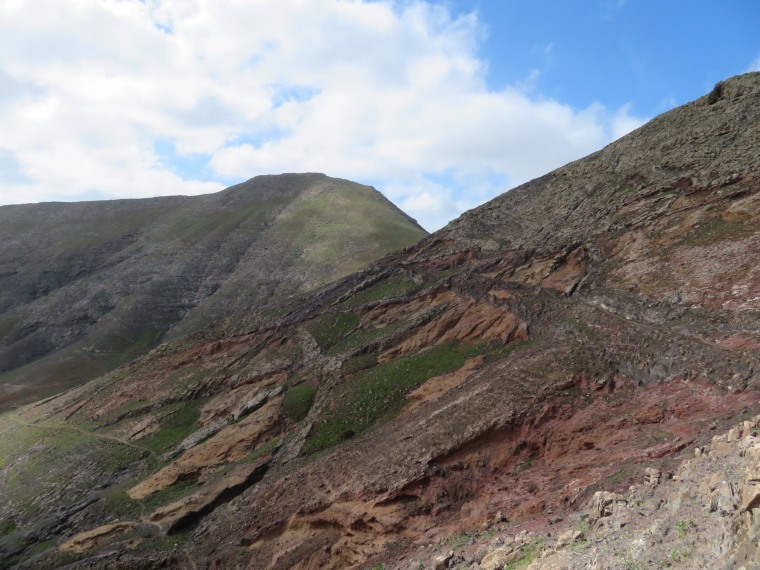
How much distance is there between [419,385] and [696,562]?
20.1m

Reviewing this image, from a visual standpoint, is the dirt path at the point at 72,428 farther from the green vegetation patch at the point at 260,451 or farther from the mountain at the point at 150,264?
the mountain at the point at 150,264

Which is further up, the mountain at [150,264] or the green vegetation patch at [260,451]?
the mountain at [150,264]

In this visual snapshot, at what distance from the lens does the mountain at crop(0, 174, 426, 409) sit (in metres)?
67.5

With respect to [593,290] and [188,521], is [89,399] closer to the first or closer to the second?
[188,521]

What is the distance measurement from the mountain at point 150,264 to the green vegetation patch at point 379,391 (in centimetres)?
1939

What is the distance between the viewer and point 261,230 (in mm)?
91000

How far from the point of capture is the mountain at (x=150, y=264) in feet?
221

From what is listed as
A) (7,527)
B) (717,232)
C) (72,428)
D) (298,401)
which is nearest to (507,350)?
(717,232)

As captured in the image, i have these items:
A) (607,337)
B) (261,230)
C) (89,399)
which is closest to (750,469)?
(607,337)

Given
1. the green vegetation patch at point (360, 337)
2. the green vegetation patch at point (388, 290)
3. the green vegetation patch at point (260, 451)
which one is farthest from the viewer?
the green vegetation patch at point (388, 290)

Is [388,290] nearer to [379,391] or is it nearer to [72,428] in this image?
[379,391]

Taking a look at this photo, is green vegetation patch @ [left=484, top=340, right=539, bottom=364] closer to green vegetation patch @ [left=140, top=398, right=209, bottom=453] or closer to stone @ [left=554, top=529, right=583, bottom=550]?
stone @ [left=554, top=529, right=583, bottom=550]

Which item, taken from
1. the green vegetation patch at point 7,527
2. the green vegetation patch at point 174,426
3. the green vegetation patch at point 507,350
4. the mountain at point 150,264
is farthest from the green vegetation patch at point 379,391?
the mountain at point 150,264

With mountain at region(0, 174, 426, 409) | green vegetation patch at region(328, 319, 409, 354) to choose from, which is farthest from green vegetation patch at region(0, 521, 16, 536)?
mountain at region(0, 174, 426, 409)
